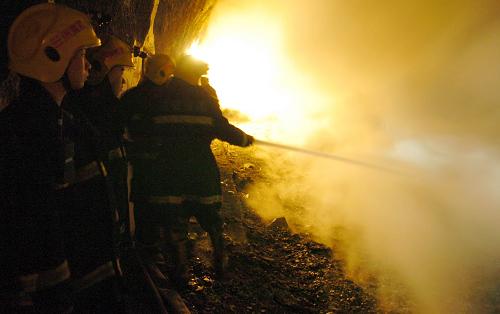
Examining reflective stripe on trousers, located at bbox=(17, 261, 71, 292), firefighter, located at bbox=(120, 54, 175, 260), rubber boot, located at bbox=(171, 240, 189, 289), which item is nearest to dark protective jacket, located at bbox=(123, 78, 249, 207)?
firefighter, located at bbox=(120, 54, 175, 260)

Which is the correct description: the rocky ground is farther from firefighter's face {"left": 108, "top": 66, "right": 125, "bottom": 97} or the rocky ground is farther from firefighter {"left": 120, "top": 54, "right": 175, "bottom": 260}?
firefighter's face {"left": 108, "top": 66, "right": 125, "bottom": 97}

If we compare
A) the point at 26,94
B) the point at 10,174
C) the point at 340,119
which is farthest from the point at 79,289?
the point at 340,119

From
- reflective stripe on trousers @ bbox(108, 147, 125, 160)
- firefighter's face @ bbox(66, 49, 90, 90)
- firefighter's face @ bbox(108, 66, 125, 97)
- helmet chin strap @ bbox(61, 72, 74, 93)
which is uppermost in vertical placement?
firefighter's face @ bbox(108, 66, 125, 97)

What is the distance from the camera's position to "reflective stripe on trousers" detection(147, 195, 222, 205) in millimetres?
3025

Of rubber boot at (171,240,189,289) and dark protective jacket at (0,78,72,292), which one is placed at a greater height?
dark protective jacket at (0,78,72,292)

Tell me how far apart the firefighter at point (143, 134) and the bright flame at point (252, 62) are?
11.5 m

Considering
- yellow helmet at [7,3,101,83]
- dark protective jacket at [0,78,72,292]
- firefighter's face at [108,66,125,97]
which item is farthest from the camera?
firefighter's face at [108,66,125,97]

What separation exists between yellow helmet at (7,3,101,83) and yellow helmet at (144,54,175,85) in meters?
1.04

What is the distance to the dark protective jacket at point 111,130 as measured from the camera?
257cm

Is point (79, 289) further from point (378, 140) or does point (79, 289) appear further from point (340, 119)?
point (340, 119)

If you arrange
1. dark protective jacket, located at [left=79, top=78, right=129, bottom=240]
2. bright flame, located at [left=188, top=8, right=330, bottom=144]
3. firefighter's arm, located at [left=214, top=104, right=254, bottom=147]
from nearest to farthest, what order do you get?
dark protective jacket, located at [left=79, top=78, right=129, bottom=240]
firefighter's arm, located at [left=214, top=104, right=254, bottom=147]
bright flame, located at [left=188, top=8, right=330, bottom=144]

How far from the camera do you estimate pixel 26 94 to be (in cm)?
159

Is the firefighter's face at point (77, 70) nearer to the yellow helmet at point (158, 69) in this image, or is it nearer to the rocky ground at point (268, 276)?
the yellow helmet at point (158, 69)

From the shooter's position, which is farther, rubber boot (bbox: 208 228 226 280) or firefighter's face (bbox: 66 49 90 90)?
rubber boot (bbox: 208 228 226 280)
